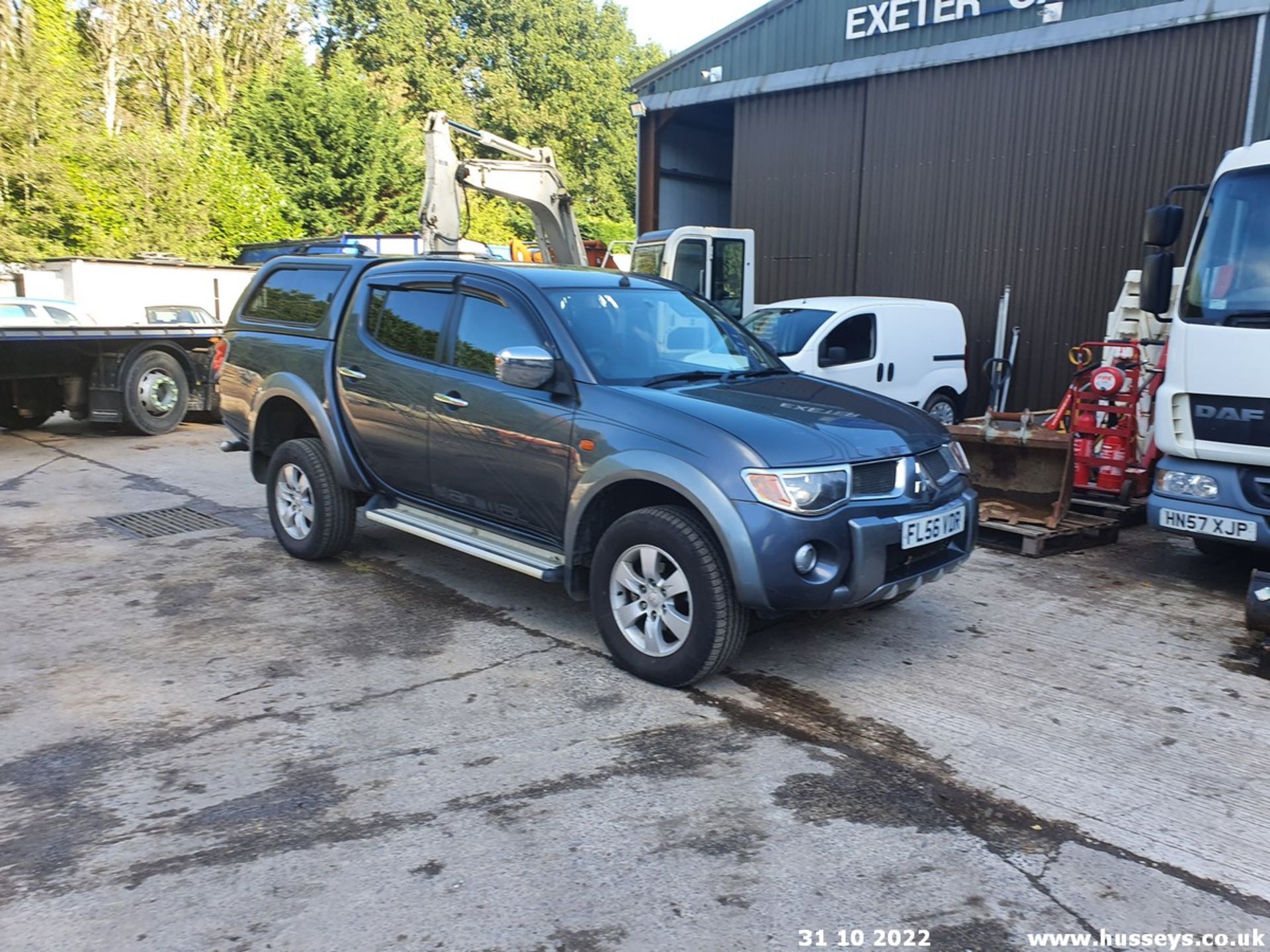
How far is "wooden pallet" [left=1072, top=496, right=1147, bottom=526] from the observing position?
7312 mm

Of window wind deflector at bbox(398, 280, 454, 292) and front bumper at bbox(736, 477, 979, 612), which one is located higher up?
window wind deflector at bbox(398, 280, 454, 292)

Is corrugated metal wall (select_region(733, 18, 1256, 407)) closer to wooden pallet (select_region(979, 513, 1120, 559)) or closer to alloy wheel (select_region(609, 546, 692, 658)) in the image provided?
wooden pallet (select_region(979, 513, 1120, 559))

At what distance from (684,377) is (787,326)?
19.9ft

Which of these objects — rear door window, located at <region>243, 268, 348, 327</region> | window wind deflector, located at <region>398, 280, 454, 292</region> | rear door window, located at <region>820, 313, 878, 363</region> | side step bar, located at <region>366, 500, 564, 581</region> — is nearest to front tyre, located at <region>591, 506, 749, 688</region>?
side step bar, located at <region>366, 500, 564, 581</region>

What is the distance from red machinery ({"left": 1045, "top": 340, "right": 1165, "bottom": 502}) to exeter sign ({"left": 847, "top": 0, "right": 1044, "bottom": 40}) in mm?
7006

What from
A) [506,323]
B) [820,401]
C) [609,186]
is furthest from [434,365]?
[609,186]

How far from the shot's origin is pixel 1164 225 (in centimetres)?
579

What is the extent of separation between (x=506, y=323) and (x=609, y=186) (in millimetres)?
37214

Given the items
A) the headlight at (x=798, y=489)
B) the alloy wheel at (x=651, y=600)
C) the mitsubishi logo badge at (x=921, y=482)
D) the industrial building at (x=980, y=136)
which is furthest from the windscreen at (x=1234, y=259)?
the industrial building at (x=980, y=136)

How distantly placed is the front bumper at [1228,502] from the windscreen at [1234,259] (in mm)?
839

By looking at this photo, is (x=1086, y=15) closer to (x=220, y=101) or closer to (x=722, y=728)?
(x=722, y=728)

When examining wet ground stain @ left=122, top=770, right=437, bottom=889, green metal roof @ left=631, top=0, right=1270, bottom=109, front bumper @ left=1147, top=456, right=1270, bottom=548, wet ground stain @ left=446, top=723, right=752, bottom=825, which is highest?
green metal roof @ left=631, top=0, right=1270, bottom=109

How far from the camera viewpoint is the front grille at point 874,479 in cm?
407

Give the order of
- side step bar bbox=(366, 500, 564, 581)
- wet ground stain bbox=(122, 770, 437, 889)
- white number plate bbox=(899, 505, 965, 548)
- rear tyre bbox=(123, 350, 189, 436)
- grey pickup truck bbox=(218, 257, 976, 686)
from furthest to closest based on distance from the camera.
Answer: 1. rear tyre bbox=(123, 350, 189, 436)
2. side step bar bbox=(366, 500, 564, 581)
3. white number plate bbox=(899, 505, 965, 548)
4. grey pickup truck bbox=(218, 257, 976, 686)
5. wet ground stain bbox=(122, 770, 437, 889)
